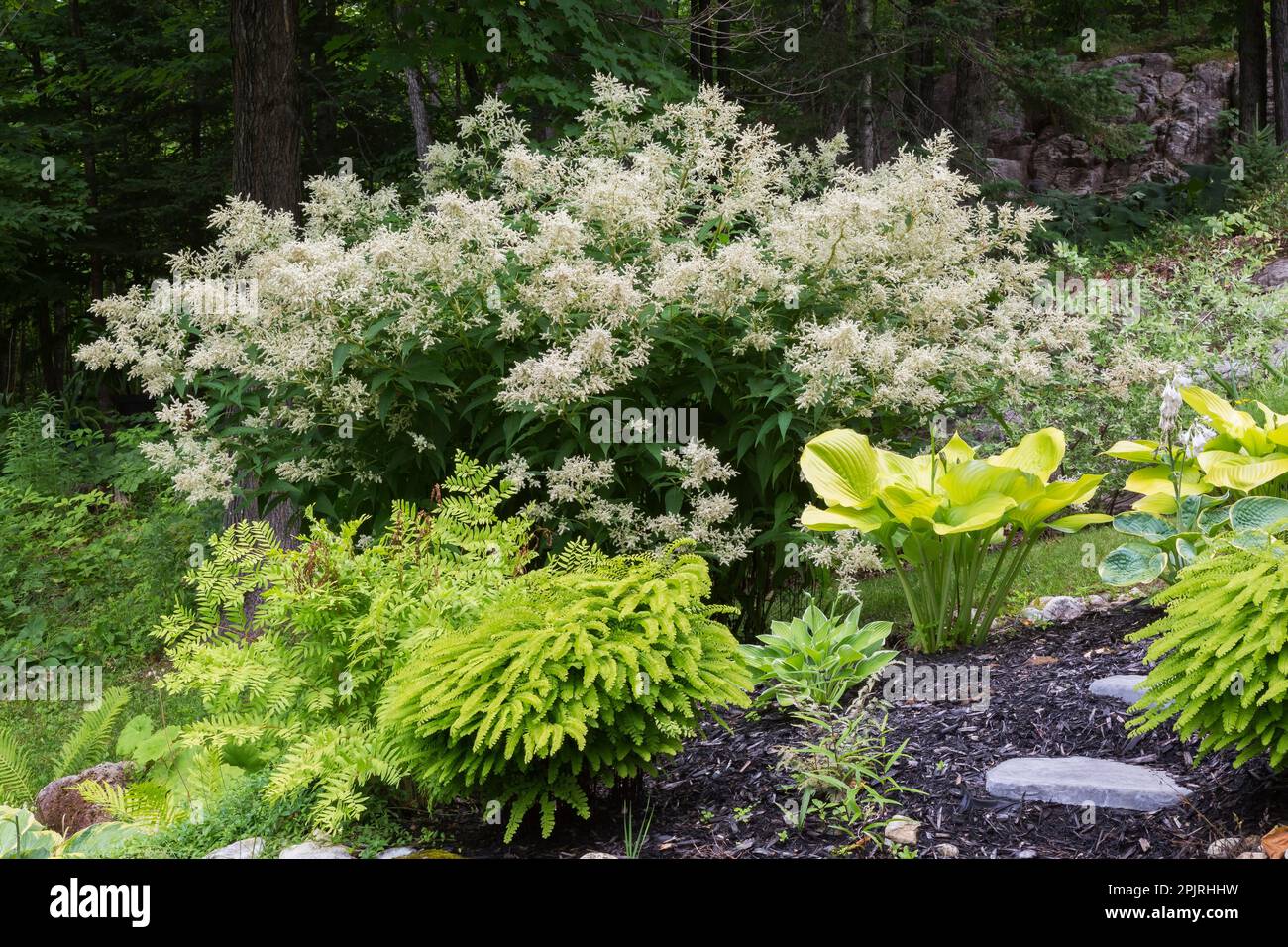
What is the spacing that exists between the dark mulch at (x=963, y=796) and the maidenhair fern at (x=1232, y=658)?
0.20 meters

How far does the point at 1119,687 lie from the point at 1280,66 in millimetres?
13658

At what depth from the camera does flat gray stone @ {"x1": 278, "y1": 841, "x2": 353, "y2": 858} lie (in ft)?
9.41

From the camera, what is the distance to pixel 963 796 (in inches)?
115

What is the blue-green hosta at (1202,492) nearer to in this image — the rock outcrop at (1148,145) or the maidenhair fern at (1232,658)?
the maidenhair fern at (1232,658)

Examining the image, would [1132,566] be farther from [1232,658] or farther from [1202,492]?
[1232,658]

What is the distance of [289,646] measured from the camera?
11.5ft

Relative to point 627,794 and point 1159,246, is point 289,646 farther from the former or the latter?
point 1159,246

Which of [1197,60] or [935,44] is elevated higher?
[1197,60]

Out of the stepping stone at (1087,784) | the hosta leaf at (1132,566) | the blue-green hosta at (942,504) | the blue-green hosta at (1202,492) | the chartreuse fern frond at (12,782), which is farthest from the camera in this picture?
the chartreuse fern frond at (12,782)

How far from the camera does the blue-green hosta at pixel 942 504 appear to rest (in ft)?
12.6

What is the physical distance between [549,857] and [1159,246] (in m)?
12.2

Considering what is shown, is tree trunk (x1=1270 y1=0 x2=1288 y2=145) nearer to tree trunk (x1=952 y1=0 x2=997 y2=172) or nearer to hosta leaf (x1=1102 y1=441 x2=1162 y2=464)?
tree trunk (x1=952 y1=0 x2=997 y2=172)

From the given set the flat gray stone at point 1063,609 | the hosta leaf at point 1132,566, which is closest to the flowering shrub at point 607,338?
the hosta leaf at point 1132,566
